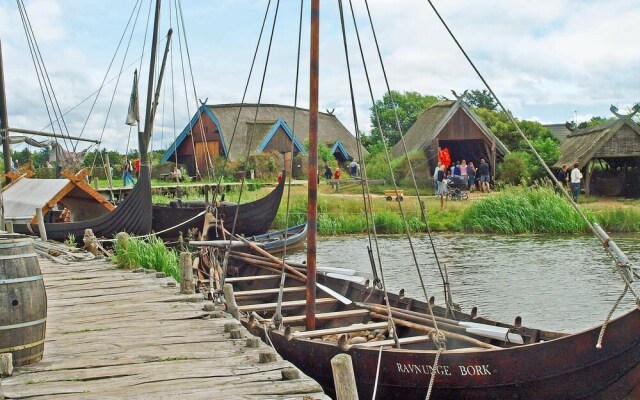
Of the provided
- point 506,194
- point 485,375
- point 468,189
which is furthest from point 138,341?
point 468,189

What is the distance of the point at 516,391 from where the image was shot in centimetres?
718

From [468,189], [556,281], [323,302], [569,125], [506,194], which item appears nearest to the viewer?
[323,302]

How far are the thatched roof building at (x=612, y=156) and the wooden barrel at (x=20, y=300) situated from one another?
2704 cm

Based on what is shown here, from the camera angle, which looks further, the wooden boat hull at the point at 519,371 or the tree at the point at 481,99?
the tree at the point at 481,99

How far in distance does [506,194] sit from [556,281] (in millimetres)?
8458

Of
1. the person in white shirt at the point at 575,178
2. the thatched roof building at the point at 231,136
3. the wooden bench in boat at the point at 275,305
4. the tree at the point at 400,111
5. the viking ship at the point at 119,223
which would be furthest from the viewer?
the tree at the point at 400,111

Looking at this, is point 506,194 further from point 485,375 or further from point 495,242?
point 485,375

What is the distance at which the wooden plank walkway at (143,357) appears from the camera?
18.2 feet

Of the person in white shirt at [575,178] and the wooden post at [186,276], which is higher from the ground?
the person in white shirt at [575,178]

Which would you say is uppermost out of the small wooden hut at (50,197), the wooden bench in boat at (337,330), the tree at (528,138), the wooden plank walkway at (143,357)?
the tree at (528,138)

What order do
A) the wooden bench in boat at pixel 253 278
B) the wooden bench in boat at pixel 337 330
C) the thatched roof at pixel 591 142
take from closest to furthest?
the wooden bench in boat at pixel 337 330, the wooden bench in boat at pixel 253 278, the thatched roof at pixel 591 142

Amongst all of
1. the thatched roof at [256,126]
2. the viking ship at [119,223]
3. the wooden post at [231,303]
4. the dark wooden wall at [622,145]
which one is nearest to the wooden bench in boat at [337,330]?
the wooden post at [231,303]

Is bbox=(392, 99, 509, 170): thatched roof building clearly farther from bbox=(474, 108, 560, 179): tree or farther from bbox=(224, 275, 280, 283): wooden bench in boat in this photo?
Result: bbox=(224, 275, 280, 283): wooden bench in boat

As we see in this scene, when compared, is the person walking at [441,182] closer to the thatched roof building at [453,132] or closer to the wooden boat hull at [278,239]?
the thatched roof building at [453,132]
